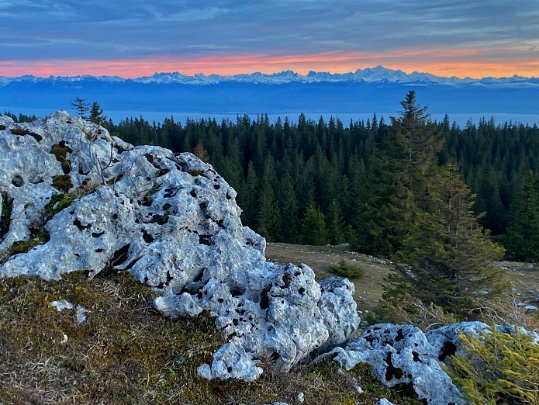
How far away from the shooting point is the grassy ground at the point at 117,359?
5.46 meters

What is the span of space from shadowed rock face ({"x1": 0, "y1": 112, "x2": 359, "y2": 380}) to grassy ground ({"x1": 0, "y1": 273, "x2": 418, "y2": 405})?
24 cm

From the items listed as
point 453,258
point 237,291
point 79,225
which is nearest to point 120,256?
point 79,225

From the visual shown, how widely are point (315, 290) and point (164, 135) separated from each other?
432ft

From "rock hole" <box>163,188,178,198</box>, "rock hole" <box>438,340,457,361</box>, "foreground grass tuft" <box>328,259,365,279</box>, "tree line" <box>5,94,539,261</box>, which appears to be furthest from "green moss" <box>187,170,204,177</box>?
"foreground grass tuft" <box>328,259,365,279</box>

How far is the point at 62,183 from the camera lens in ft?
28.5

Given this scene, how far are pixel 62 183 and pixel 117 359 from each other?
416 cm

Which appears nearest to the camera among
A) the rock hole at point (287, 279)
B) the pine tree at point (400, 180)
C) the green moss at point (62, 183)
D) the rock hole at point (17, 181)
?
the rock hole at point (287, 279)

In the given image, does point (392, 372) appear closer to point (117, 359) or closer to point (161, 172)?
point (117, 359)

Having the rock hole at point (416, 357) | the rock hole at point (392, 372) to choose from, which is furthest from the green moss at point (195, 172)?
the rock hole at point (416, 357)

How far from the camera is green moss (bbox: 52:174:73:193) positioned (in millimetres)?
8602

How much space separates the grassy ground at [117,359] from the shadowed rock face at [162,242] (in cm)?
24

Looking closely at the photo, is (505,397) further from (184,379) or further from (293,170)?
(293,170)

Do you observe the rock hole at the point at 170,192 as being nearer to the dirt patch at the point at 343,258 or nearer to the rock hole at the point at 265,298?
the rock hole at the point at 265,298

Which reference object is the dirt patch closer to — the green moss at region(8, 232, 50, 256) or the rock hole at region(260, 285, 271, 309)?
the rock hole at region(260, 285, 271, 309)
